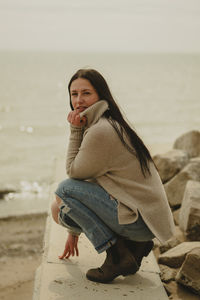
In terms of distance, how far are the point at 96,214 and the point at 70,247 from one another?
469 mm

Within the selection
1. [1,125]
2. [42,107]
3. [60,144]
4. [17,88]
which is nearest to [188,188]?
[60,144]

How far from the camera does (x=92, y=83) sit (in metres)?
2.85

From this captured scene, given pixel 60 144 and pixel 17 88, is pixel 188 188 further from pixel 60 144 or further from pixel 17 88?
pixel 17 88

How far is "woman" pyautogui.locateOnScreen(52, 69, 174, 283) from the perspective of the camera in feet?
8.85

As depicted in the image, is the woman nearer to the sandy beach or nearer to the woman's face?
the woman's face

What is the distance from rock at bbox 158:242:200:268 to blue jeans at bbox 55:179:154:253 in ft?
2.36

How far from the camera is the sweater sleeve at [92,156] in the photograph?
8.72ft

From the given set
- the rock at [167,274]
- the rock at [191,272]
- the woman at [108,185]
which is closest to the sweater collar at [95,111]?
the woman at [108,185]

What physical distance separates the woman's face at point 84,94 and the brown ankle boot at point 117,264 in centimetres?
90

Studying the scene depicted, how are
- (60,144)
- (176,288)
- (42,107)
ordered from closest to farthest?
(176,288), (60,144), (42,107)

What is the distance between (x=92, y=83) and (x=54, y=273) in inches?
50.9

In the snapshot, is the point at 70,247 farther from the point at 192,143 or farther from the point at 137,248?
the point at 192,143

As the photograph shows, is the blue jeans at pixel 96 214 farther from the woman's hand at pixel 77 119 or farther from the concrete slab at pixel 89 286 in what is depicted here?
the woman's hand at pixel 77 119

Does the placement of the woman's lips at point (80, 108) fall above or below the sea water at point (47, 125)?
above
